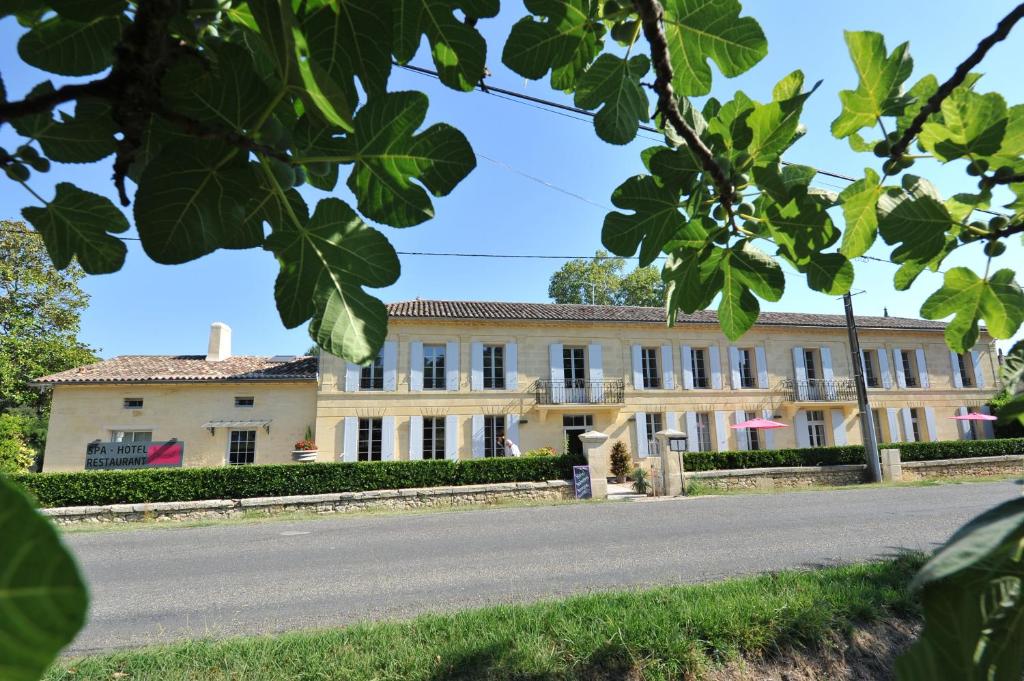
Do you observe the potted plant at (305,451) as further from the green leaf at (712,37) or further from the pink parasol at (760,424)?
the green leaf at (712,37)

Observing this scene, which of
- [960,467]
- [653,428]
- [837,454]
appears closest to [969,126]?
[653,428]

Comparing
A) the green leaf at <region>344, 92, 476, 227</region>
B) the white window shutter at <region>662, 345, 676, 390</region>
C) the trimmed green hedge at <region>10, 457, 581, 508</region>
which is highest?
the white window shutter at <region>662, 345, 676, 390</region>

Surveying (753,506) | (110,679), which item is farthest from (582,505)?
(110,679)

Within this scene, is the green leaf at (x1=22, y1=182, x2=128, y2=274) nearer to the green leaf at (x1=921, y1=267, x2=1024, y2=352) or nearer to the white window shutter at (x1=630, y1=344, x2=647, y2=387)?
the green leaf at (x1=921, y1=267, x2=1024, y2=352)

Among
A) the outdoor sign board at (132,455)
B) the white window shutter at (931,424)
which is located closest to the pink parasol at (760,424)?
the white window shutter at (931,424)

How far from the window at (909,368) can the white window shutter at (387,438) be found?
20.5m

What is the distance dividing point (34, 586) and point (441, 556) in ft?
24.6

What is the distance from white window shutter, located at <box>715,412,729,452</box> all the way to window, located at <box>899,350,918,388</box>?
28.4 feet

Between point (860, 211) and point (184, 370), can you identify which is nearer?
point (860, 211)

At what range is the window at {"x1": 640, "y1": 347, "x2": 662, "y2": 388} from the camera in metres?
19.3

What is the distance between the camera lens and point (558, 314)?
19.0 m

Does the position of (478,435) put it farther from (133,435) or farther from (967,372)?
(967,372)

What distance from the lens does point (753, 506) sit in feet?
35.3

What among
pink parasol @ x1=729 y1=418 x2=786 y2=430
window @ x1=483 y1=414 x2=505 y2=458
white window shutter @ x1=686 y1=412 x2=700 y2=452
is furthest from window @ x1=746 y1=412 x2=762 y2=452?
window @ x1=483 y1=414 x2=505 y2=458
